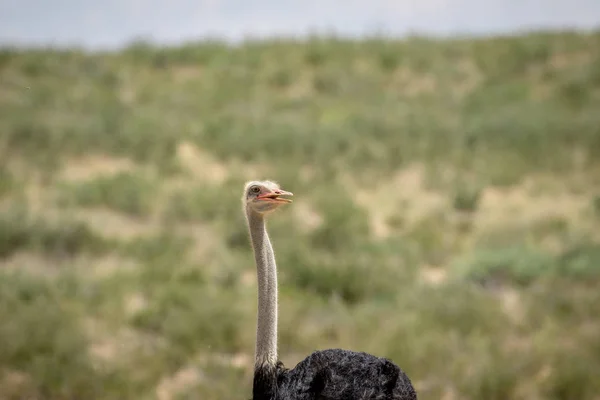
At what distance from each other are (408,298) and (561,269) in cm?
222

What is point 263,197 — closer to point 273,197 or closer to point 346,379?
point 273,197

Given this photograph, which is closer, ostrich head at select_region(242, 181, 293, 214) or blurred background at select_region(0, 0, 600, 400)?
ostrich head at select_region(242, 181, 293, 214)

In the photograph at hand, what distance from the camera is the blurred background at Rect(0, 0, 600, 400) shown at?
7.98 meters

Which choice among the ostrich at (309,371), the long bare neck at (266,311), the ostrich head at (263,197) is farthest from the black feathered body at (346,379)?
the ostrich head at (263,197)

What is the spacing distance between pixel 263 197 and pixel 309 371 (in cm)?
82

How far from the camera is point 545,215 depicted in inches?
505

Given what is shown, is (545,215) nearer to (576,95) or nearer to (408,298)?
(408,298)

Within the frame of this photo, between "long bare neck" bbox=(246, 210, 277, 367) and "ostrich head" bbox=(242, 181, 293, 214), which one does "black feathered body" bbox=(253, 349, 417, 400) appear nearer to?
"long bare neck" bbox=(246, 210, 277, 367)

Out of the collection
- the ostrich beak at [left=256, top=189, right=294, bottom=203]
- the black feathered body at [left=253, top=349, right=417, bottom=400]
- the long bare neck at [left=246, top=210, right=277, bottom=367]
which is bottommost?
the black feathered body at [left=253, top=349, right=417, bottom=400]

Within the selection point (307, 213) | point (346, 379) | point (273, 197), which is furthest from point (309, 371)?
point (307, 213)

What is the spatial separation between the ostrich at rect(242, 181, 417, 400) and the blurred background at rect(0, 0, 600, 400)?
3.47 meters

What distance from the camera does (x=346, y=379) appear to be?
3.46m

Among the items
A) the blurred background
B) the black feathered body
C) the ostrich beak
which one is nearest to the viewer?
the black feathered body

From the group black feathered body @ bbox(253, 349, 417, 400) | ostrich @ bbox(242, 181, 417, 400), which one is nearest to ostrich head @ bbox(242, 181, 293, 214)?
ostrich @ bbox(242, 181, 417, 400)
